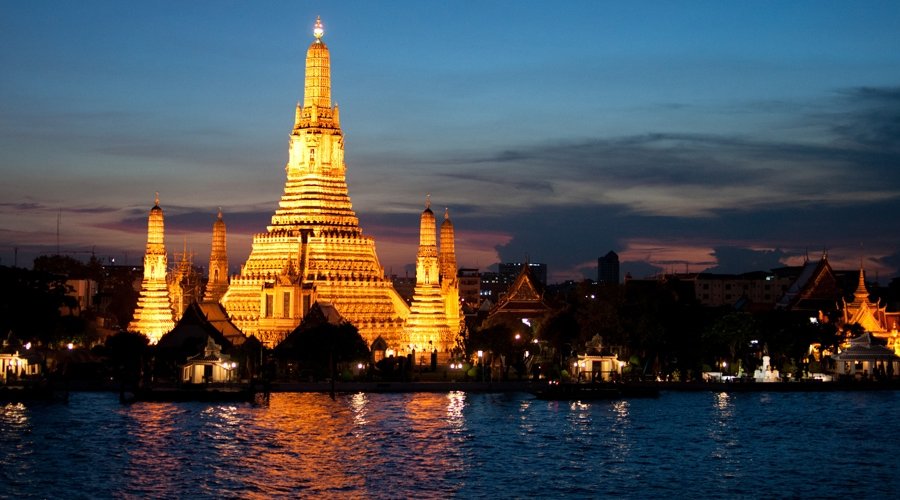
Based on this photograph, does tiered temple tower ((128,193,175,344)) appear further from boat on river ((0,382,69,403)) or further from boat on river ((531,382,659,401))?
boat on river ((531,382,659,401))

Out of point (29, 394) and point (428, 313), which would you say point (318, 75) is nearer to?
point (428, 313)

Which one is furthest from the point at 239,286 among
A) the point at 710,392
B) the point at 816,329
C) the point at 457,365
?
the point at 816,329

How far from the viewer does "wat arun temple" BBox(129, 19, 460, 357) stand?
9506cm

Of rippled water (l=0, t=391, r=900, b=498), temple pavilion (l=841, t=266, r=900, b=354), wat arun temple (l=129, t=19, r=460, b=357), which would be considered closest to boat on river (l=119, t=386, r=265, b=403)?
rippled water (l=0, t=391, r=900, b=498)

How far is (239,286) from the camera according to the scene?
97375 mm

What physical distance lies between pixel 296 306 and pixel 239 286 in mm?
5935

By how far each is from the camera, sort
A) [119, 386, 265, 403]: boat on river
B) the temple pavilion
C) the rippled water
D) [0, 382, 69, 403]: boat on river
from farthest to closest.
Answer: the temple pavilion
[119, 386, 265, 403]: boat on river
[0, 382, 69, 403]: boat on river
the rippled water

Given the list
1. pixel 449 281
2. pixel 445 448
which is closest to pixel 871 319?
pixel 449 281

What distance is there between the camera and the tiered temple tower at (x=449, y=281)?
326 ft

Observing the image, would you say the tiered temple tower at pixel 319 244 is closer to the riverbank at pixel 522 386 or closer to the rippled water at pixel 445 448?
the riverbank at pixel 522 386

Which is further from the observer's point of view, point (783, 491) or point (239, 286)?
point (239, 286)

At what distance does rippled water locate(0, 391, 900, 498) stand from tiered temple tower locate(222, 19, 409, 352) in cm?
1367

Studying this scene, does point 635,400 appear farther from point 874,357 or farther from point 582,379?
point 874,357

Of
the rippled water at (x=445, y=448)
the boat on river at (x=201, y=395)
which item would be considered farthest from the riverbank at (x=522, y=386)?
the boat on river at (x=201, y=395)
